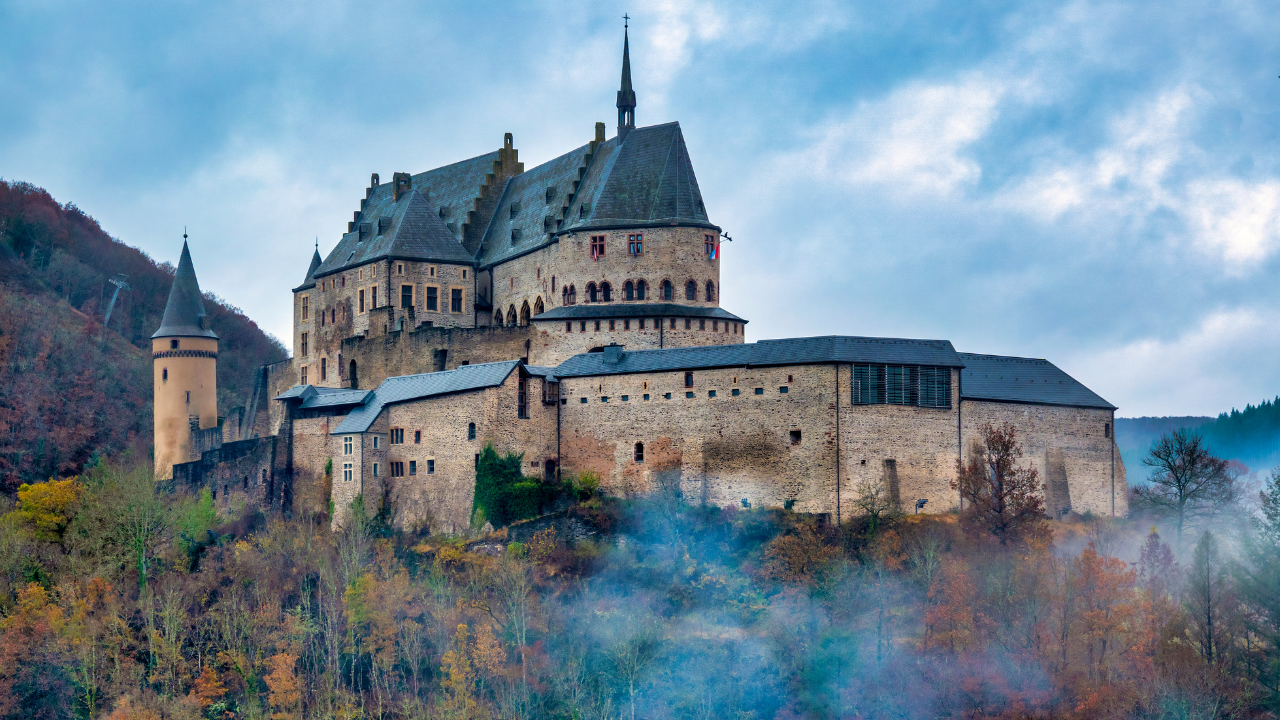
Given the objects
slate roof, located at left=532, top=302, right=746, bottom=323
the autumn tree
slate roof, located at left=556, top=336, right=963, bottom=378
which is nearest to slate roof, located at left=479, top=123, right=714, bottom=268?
slate roof, located at left=532, top=302, right=746, bottom=323

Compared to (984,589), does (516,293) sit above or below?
above

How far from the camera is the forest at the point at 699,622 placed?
52188mm

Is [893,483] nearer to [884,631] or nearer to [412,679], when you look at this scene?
[884,631]

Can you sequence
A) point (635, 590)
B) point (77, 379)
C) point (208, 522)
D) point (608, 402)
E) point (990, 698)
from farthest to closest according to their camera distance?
point (77, 379) < point (208, 522) < point (608, 402) < point (635, 590) < point (990, 698)

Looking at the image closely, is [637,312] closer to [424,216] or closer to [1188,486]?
[424,216]

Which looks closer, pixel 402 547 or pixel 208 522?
pixel 402 547

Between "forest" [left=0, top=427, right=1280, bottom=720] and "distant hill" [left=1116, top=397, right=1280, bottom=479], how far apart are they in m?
45.0

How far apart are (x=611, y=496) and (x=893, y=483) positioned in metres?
10.4

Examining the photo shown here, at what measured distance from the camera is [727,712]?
52.4m

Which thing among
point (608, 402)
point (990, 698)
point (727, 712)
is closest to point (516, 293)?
point (608, 402)

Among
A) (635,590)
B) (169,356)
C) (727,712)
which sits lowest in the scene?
(727,712)

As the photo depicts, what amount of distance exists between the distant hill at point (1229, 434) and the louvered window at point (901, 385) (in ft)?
150

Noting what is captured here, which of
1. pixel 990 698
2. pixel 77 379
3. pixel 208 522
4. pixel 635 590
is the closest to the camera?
pixel 990 698

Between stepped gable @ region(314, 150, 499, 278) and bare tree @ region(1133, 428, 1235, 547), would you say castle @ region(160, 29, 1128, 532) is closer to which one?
stepped gable @ region(314, 150, 499, 278)
